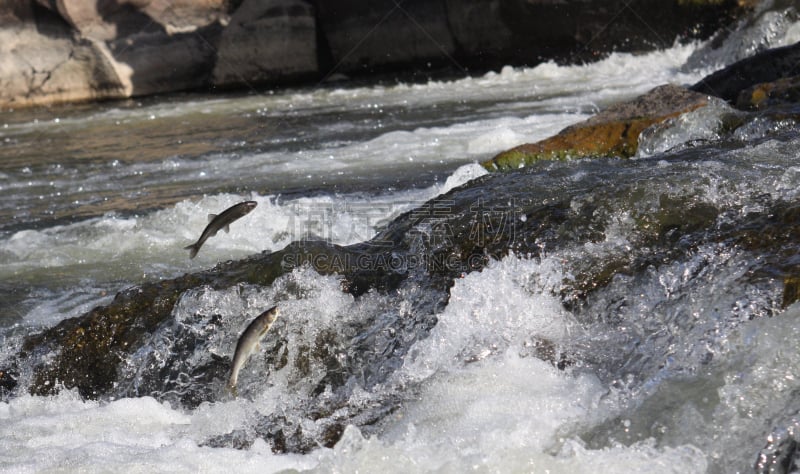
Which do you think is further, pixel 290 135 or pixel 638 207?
pixel 290 135

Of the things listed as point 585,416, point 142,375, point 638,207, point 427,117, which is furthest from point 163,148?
point 585,416

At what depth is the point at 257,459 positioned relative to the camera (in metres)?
3.68

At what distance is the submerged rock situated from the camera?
6.80 meters

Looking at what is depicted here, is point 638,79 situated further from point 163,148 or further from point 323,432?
point 323,432

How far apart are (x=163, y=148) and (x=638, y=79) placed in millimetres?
6321

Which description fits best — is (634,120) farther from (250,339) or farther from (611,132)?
(250,339)

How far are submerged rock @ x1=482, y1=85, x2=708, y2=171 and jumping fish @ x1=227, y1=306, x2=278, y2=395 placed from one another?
342 cm

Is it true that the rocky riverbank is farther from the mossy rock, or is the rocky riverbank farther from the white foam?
the white foam

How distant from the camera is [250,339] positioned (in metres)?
3.99

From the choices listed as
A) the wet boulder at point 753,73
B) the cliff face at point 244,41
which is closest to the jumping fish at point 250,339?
the wet boulder at point 753,73

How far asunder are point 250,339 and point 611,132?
3785mm

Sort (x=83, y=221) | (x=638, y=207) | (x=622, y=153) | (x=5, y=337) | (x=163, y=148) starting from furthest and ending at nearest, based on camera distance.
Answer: (x=163, y=148) < (x=83, y=221) < (x=622, y=153) < (x=5, y=337) < (x=638, y=207)

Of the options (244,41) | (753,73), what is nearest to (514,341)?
(753,73)

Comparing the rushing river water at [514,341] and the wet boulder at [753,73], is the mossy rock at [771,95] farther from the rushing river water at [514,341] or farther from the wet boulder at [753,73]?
the wet boulder at [753,73]
